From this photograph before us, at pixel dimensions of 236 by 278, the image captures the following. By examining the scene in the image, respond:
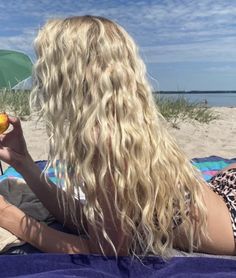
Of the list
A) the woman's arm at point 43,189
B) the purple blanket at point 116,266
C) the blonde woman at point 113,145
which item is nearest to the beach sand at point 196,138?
the woman's arm at point 43,189

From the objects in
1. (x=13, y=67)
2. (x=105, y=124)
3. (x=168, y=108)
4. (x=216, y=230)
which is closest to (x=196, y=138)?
(x=168, y=108)

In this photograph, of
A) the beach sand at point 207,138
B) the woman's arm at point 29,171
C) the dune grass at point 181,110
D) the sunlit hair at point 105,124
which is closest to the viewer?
the sunlit hair at point 105,124

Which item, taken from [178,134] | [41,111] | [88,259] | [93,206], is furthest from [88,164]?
[178,134]

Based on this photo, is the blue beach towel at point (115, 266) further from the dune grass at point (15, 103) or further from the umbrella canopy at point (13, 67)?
the dune grass at point (15, 103)

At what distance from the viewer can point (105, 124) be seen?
1.74 meters

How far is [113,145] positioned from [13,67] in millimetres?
2065

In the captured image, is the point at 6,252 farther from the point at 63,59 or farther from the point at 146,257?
the point at 63,59

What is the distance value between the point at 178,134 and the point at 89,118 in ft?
15.0

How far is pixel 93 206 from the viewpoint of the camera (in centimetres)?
177

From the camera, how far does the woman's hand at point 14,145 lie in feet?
7.19

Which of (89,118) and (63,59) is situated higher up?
(63,59)

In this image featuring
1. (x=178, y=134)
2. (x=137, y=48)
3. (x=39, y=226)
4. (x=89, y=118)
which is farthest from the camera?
(x=178, y=134)

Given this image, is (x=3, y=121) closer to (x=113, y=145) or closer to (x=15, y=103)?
(x=113, y=145)

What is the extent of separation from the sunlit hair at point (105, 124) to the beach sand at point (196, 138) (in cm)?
263
